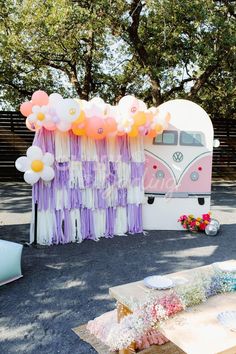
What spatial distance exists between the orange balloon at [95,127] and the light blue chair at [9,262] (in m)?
1.83

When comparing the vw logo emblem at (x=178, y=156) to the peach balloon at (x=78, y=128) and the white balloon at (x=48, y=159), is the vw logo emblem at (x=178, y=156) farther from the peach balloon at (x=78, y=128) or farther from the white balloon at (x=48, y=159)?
the white balloon at (x=48, y=159)

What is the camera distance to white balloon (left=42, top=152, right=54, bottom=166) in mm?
4660

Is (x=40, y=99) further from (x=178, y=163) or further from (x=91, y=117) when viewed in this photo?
(x=178, y=163)

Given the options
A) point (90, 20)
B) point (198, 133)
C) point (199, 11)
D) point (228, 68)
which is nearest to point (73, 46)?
point (90, 20)

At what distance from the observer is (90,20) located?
27.4 ft

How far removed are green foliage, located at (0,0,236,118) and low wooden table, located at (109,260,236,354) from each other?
7.16 metres

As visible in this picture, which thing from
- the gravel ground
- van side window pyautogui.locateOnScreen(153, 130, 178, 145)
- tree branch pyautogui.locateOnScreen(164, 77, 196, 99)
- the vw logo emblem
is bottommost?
the gravel ground

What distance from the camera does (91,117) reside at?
468 cm

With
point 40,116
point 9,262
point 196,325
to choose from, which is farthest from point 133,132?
point 196,325

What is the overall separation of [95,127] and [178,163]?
1618 mm

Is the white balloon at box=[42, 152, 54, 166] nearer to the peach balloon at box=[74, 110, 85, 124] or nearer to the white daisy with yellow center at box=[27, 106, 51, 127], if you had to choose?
the white daisy with yellow center at box=[27, 106, 51, 127]

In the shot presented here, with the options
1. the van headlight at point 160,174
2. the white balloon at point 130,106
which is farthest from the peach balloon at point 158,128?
the van headlight at point 160,174

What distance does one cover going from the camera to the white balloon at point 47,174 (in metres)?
4.66

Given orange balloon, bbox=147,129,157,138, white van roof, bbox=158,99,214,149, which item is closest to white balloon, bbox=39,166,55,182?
orange balloon, bbox=147,129,157,138
